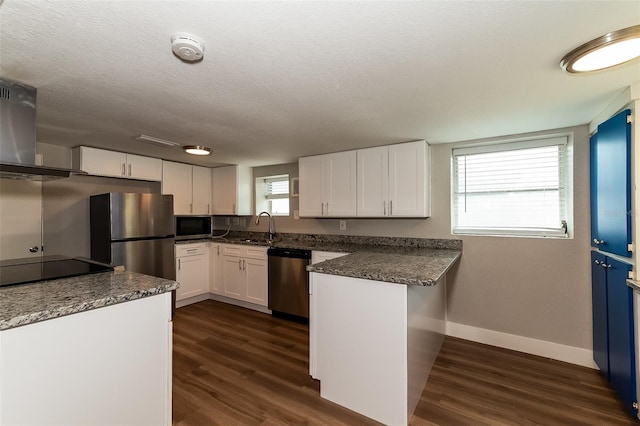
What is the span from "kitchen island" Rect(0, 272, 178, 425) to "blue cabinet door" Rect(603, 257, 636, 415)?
2765mm

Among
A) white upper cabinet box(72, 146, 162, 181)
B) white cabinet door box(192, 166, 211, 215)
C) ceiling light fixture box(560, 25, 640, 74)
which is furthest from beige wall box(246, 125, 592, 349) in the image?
white upper cabinet box(72, 146, 162, 181)

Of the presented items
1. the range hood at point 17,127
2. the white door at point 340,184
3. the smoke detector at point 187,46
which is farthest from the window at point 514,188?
the range hood at point 17,127

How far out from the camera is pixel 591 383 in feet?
7.22

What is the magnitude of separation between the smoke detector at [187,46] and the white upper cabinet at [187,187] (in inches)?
120

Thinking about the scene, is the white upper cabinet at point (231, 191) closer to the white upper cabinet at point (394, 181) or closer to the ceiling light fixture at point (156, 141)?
the ceiling light fixture at point (156, 141)

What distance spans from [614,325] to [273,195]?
3.99 m

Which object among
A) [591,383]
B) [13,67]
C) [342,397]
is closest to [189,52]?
[13,67]

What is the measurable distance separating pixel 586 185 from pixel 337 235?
258 cm

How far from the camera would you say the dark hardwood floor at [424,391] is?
6.01 feet

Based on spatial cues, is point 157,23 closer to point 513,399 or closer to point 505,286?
point 513,399

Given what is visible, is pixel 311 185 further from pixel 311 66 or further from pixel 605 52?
pixel 605 52

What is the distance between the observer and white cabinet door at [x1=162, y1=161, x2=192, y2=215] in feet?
13.1

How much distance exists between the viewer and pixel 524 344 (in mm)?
2717

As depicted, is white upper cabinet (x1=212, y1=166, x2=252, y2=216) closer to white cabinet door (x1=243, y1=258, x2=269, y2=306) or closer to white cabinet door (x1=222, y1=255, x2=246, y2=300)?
white cabinet door (x1=222, y1=255, x2=246, y2=300)
